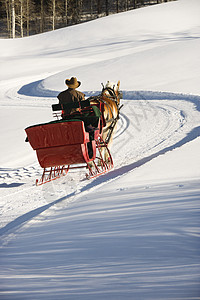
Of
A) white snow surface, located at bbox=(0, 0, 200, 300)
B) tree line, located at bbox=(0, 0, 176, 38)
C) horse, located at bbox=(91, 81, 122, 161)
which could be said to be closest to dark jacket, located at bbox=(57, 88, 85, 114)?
horse, located at bbox=(91, 81, 122, 161)

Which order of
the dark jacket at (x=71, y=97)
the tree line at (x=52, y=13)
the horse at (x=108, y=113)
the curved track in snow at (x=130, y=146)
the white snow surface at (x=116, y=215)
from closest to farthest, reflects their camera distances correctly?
1. the white snow surface at (x=116, y=215)
2. the curved track in snow at (x=130, y=146)
3. the dark jacket at (x=71, y=97)
4. the horse at (x=108, y=113)
5. the tree line at (x=52, y=13)

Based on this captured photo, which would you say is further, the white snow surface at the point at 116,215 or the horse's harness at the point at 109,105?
the horse's harness at the point at 109,105

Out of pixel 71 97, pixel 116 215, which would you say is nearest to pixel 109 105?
pixel 71 97

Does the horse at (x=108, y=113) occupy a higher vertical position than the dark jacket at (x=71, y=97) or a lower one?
lower

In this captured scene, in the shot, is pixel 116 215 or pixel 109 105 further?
pixel 109 105

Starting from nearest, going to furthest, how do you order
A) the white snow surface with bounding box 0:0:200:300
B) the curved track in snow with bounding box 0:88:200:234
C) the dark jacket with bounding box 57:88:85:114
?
the white snow surface with bounding box 0:0:200:300 < the curved track in snow with bounding box 0:88:200:234 < the dark jacket with bounding box 57:88:85:114

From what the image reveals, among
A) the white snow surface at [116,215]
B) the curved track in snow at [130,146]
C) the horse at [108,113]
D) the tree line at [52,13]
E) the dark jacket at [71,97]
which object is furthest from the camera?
the tree line at [52,13]

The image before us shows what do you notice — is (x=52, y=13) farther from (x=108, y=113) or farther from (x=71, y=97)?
(x=71, y=97)

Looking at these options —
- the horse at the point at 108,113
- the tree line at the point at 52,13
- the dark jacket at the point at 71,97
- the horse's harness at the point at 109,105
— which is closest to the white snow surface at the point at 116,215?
the horse at the point at 108,113

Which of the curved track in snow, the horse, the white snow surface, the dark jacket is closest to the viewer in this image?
the white snow surface

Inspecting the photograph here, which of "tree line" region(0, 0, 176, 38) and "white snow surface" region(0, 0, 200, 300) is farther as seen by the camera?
"tree line" region(0, 0, 176, 38)

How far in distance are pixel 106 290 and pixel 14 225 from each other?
214 cm

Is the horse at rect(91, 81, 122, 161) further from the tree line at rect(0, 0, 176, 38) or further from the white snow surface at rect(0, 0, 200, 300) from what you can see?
the tree line at rect(0, 0, 176, 38)

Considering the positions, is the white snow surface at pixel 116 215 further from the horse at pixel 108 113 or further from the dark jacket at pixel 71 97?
the dark jacket at pixel 71 97
